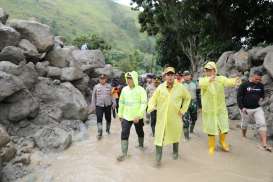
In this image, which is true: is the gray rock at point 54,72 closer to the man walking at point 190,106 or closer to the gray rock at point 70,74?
the gray rock at point 70,74

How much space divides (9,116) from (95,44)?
28.6 meters

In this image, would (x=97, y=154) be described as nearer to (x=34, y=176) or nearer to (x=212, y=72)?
(x=34, y=176)

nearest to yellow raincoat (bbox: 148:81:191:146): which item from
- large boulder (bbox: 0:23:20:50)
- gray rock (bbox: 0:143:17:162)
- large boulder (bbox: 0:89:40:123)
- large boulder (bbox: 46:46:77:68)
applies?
gray rock (bbox: 0:143:17:162)

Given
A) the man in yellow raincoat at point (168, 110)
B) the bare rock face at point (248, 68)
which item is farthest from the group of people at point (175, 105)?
the bare rock face at point (248, 68)

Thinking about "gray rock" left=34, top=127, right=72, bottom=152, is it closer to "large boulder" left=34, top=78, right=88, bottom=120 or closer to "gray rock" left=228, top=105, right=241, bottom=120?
"large boulder" left=34, top=78, right=88, bottom=120

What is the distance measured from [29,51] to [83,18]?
140 metres

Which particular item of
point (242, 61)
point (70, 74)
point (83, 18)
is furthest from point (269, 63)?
point (83, 18)

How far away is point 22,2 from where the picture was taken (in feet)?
388

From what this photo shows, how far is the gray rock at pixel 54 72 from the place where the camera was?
44.3ft

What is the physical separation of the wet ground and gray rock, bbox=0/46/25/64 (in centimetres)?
319

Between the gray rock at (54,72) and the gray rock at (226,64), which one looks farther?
the gray rock at (226,64)

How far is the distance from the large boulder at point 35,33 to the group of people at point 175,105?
409 centimetres

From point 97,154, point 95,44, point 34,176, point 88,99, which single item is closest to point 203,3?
point 88,99

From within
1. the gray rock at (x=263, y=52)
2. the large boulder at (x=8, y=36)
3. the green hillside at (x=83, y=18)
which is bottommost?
the gray rock at (x=263, y=52)
